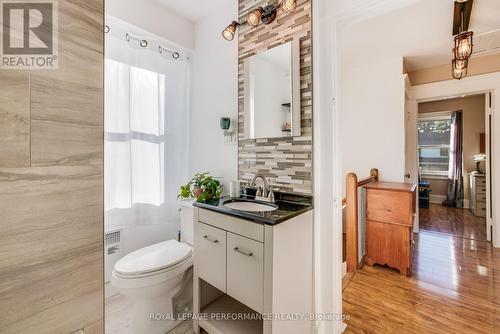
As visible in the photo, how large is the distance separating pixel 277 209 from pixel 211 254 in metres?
0.53

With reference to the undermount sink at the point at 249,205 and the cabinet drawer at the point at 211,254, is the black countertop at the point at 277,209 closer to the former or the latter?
the undermount sink at the point at 249,205

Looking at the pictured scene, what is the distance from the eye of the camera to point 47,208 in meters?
0.58

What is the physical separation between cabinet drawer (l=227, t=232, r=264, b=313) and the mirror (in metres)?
0.81

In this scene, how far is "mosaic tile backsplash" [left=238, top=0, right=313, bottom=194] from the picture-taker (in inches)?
59.4

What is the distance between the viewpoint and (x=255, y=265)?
1.19m

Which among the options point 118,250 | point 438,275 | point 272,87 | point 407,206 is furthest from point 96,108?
point 438,275

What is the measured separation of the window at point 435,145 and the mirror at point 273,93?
18.2 ft

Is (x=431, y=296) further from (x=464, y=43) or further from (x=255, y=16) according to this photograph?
(x=255, y=16)

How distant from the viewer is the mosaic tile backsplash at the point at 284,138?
4.95 ft

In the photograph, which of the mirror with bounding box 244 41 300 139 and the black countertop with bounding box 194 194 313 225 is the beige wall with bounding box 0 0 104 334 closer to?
the black countertop with bounding box 194 194 313 225

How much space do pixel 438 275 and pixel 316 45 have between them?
255 cm

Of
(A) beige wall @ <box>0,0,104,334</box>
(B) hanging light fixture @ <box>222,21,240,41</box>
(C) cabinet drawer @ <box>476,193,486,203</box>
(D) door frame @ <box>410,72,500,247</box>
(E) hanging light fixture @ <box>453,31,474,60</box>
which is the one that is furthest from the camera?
(C) cabinet drawer @ <box>476,193,486,203</box>

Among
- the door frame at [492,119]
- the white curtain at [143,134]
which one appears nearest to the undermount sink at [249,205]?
the white curtain at [143,134]

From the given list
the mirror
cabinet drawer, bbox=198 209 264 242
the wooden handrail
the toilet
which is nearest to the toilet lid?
the toilet
